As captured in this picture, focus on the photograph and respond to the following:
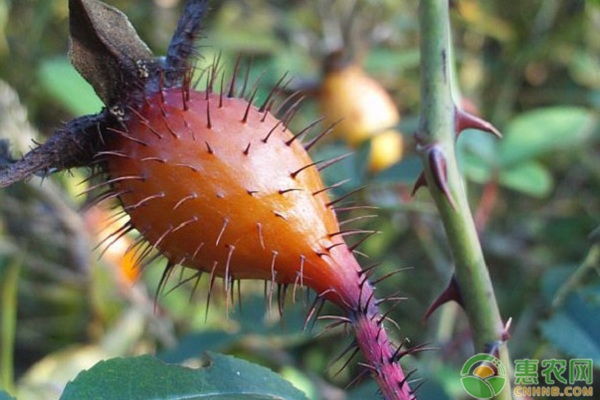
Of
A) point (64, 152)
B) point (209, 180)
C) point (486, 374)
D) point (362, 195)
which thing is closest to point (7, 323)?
point (362, 195)

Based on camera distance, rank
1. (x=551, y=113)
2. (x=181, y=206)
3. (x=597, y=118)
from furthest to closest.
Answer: (x=597, y=118)
(x=551, y=113)
(x=181, y=206)

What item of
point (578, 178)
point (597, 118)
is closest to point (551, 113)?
point (597, 118)

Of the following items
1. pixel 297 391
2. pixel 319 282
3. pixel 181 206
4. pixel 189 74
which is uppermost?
pixel 189 74

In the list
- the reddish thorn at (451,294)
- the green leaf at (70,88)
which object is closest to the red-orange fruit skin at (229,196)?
the reddish thorn at (451,294)

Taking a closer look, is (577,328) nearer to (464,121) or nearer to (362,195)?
(464,121)

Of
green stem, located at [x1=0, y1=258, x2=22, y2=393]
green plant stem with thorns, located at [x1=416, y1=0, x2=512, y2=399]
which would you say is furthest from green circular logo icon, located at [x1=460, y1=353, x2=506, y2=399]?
green stem, located at [x1=0, y1=258, x2=22, y2=393]

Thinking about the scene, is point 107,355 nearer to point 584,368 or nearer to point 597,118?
point 584,368

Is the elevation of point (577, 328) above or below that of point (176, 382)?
below
